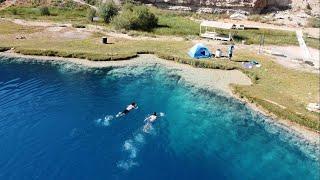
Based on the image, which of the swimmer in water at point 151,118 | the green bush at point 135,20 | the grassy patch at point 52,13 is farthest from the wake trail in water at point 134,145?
the grassy patch at point 52,13

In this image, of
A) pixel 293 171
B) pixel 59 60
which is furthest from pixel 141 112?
pixel 59 60

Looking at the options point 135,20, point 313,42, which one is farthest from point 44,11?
point 313,42

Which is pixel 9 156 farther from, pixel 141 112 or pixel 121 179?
pixel 141 112

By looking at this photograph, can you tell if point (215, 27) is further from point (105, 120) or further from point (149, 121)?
point (105, 120)

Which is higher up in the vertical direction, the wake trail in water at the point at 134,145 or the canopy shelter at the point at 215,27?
the canopy shelter at the point at 215,27

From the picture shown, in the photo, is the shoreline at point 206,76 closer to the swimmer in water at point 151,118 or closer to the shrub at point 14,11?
the swimmer in water at point 151,118
